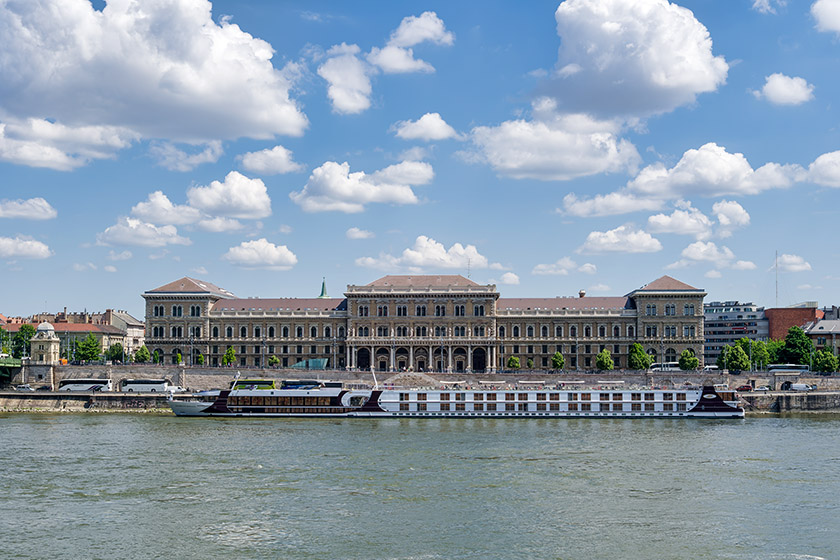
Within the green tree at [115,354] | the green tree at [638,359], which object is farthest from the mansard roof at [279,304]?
the green tree at [638,359]

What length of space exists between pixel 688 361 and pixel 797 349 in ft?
55.9

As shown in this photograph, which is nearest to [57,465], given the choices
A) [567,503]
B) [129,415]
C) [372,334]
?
[567,503]

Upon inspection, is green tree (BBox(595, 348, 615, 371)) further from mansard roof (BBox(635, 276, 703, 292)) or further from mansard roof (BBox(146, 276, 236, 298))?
mansard roof (BBox(146, 276, 236, 298))

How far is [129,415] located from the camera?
86.8 meters

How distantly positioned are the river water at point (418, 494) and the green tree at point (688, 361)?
4800 cm

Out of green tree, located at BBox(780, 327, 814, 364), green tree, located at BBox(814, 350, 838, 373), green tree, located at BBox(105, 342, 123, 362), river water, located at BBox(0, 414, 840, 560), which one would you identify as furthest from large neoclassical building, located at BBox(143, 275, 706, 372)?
river water, located at BBox(0, 414, 840, 560)

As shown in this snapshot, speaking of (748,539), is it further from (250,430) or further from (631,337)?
(631,337)

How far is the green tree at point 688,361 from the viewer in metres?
117

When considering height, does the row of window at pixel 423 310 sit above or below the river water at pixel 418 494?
above

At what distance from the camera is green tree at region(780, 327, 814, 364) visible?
122 m

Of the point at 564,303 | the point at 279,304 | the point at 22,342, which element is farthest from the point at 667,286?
the point at 22,342

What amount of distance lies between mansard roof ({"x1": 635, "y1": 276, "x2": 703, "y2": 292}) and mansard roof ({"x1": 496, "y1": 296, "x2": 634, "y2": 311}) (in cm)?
430

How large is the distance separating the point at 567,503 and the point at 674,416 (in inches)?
1697

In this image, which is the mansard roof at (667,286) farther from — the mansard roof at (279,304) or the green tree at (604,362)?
the mansard roof at (279,304)
